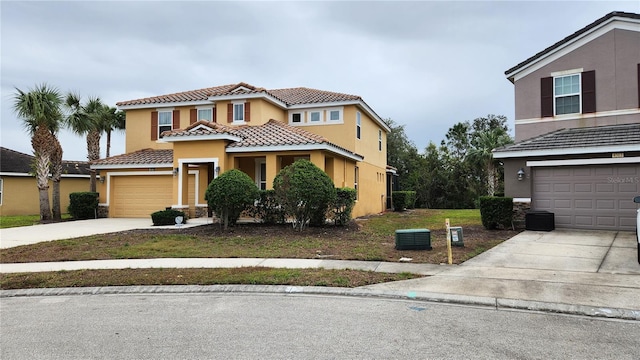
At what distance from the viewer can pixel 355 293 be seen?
6.84 metres

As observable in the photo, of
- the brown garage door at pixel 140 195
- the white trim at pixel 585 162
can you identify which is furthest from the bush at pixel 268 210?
the white trim at pixel 585 162

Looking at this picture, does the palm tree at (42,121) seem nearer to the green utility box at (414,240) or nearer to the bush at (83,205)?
the bush at (83,205)

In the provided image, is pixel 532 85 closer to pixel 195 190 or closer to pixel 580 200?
pixel 580 200

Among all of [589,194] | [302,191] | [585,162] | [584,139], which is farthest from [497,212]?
[302,191]

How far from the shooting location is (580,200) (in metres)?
14.6

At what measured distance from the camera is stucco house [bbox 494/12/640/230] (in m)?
14.0

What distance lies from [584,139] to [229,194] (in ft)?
42.5

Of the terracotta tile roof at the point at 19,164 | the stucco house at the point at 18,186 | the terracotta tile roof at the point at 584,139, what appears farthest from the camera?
the terracotta tile roof at the point at 19,164

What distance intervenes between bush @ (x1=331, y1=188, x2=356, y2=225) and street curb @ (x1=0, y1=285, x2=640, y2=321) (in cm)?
846

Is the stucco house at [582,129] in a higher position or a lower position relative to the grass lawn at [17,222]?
higher

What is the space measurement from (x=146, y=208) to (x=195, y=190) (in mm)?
3241

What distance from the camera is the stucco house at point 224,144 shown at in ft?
58.4

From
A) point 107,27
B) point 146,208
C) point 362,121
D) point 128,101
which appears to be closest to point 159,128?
point 128,101

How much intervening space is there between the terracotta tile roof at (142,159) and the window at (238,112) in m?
3.94
